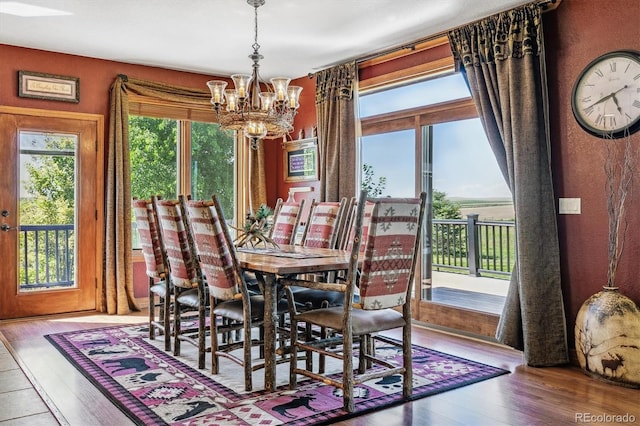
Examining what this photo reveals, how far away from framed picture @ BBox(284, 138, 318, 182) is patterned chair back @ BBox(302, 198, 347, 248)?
1.62 meters

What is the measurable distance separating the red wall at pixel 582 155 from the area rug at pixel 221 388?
37.2 inches

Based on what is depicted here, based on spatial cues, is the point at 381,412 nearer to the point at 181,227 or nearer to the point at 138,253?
the point at 181,227

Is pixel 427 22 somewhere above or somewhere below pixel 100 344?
above

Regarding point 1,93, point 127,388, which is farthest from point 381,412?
point 1,93

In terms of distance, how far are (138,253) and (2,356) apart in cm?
216

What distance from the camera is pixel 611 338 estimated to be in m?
3.25

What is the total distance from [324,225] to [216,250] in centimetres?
155

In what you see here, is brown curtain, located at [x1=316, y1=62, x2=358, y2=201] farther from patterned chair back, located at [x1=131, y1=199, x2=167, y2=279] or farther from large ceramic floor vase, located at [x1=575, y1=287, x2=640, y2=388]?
large ceramic floor vase, located at [x1=575, y1=287, x2=640, y2=388]

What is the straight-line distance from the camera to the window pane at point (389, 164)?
5242mm

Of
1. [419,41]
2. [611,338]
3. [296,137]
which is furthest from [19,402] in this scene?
[296,137]

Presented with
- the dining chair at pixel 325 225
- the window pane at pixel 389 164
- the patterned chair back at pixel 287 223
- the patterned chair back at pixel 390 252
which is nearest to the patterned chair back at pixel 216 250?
the patterned chair back at pixel 390 252

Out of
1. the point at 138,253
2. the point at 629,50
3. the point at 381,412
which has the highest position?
the point at 629,50

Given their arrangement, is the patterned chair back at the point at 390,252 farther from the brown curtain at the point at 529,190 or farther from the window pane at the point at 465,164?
the window pane at the point at 465,164

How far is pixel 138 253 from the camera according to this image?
595 cm
